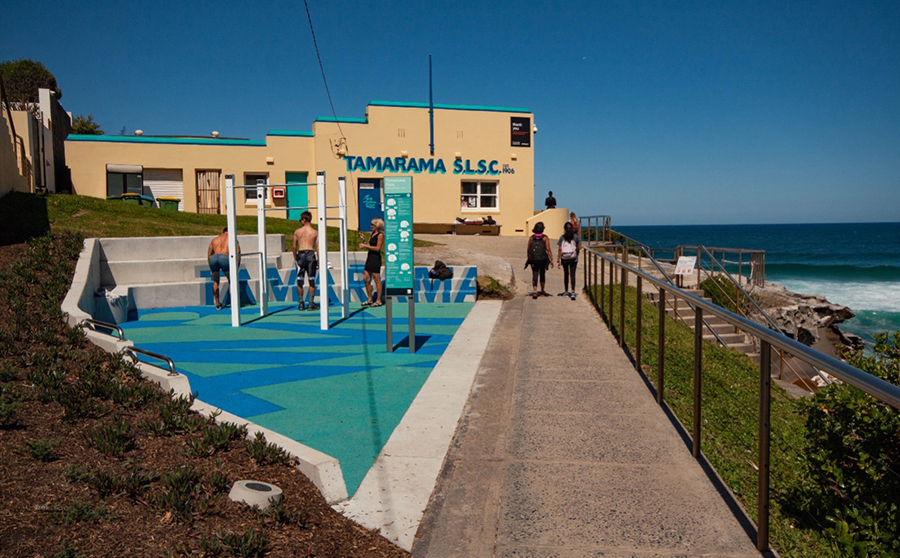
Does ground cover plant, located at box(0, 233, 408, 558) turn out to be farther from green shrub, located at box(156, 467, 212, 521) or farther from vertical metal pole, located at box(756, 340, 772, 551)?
vertical metal pole, located at box(756, 340, 772, 551)

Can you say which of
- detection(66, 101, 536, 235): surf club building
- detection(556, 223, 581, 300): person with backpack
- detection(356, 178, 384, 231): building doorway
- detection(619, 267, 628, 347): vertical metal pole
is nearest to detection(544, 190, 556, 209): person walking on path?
detection(66, 101, 536, 235): surf club building

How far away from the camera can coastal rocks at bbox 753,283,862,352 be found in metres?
20.3

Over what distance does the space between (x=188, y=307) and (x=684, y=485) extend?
12.2 metres

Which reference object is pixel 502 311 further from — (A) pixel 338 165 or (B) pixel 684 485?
Answer: (A) pixel 338 165

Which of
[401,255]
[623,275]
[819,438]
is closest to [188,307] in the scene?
[401,255]

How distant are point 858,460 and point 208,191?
95.9ft

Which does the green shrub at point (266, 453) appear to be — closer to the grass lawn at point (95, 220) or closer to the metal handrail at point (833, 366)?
Result: the metal handrail at point (833, 366)

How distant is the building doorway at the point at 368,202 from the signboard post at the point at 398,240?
2187 cm

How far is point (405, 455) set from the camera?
17.5 ft

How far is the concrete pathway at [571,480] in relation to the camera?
12.6ft

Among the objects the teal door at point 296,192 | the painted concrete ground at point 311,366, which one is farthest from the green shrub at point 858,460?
the teal door at point 296,192

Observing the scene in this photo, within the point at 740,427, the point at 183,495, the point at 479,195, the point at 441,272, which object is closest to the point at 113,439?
the point at 183,495

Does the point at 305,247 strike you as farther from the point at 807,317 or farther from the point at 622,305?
the point at 807,317

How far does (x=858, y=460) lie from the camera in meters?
3.73
